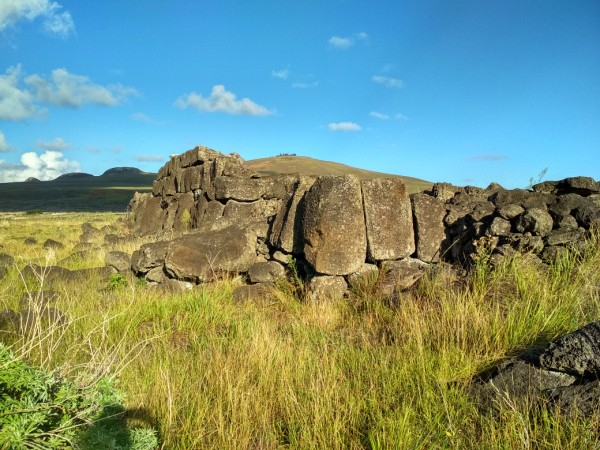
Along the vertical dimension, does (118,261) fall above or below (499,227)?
below

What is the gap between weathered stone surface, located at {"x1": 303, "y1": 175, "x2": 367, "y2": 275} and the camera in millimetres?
6844

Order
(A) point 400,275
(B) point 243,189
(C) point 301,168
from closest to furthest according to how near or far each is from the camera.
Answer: (A) point 400,275
(B) point 243,189
(C) point 301,168

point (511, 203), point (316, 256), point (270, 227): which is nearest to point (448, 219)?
point (511, 203)

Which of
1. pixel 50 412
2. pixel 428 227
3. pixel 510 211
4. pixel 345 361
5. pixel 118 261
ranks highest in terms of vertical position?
pixel 510 211

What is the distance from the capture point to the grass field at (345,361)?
2.96m

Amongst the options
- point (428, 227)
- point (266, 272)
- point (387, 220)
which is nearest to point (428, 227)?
point (428, 227)

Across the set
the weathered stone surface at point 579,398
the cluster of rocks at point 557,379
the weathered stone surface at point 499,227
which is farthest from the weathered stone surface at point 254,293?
the weathered stone surface at point 579,398

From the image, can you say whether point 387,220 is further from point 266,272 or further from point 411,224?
point 266,272

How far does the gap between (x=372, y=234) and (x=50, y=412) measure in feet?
18.0

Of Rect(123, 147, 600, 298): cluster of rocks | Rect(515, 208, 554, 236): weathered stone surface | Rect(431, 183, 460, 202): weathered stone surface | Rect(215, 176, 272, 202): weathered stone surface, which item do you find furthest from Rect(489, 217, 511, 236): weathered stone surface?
Rect(215, 176, 272, 202): weathered stone surface

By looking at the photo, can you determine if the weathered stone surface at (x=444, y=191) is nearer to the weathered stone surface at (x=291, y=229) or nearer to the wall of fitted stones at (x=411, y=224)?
Answer: the wall of fitted stones at (x=411, y=224)

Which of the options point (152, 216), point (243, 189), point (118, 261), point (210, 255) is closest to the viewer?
point (210, 255)

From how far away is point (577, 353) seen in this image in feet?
10.1

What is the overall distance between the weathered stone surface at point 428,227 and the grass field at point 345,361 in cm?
119
